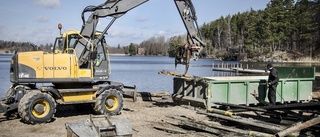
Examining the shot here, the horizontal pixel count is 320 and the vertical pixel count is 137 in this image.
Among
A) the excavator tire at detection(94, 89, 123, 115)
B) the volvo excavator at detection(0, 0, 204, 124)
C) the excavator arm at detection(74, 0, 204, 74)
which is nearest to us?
the volvo excavator at detection(0, 0, 204, 124)

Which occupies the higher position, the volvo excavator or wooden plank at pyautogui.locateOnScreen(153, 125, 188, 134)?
the volvo excavator

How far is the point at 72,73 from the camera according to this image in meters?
12.7

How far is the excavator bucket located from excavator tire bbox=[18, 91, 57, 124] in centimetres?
454

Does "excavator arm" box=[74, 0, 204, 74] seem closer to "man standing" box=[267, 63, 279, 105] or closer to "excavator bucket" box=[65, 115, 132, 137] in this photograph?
"man standing" box=[267, 63, 279, 105]

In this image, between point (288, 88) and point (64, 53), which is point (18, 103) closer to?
point (64, 53)

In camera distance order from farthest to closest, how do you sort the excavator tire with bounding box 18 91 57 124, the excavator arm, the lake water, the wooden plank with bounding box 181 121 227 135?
the lake water → the excavator arm → the excavator tire with bounding box 18 91 57 124 → the wooden plank with bounding box 181 121 227 135

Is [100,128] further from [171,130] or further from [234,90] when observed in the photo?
[234,90]

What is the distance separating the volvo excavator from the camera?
11.9 m

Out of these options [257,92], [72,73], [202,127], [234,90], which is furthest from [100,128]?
[257,92]

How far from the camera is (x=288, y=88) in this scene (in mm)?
15719

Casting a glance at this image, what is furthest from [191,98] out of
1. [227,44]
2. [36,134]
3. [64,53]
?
[227,44]

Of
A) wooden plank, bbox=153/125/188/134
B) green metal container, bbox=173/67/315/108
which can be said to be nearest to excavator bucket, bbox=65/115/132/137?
wooden plank, bbox=153/125/188/134

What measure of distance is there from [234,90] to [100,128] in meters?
8.23

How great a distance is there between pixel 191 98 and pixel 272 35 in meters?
92.0
